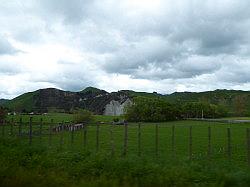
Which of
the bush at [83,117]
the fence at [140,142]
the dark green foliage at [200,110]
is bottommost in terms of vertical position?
the fence at [140,142]

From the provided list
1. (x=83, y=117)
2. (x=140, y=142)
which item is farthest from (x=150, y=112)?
(x=140, y=142)

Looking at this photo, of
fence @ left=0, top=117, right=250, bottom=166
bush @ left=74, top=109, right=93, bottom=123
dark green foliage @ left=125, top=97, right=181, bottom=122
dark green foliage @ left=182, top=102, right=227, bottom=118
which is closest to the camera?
fence @ left=0, top=117, right=250, bottom=166

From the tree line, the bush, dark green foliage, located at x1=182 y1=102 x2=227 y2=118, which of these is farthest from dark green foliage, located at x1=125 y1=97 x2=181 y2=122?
the bush

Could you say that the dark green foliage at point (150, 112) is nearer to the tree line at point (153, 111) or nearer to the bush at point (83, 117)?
the tree line at point (153, 111)

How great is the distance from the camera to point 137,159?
14.8 meters

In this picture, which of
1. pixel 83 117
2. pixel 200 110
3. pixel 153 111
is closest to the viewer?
pixel 83 117

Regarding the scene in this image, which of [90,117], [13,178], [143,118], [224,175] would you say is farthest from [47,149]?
[143,118]

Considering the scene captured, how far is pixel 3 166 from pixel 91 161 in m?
3.00

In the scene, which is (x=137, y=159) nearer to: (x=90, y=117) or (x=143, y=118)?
(x=90, y=117)

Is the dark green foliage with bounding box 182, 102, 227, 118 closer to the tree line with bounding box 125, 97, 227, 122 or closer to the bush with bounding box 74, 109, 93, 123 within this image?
the tree line with bounding box 125, 97, 227, 122

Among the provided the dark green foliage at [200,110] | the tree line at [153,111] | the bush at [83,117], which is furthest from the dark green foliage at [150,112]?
the bush at [83,117]

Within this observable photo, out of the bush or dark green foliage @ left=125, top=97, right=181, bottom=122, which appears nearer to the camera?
the bush

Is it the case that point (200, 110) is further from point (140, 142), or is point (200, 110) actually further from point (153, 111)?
point (140, 142)

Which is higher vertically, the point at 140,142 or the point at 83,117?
the point at 83,117
